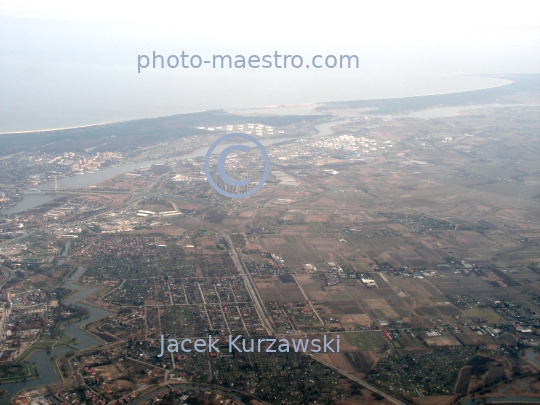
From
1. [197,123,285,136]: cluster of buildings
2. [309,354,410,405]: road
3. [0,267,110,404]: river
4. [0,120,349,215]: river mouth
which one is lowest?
[309,354,410,405]: road

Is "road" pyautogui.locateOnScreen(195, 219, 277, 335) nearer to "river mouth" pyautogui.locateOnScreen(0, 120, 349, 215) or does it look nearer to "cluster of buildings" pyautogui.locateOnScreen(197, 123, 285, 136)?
"river mouth" pyautogui.locateOnScreen(0, 120, 349, 215)

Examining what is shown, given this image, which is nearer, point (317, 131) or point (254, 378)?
point (254, 378)

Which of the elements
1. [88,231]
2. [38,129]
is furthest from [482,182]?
[38,129]

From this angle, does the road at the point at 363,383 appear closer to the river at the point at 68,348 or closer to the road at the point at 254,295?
the road at the point at 254,295

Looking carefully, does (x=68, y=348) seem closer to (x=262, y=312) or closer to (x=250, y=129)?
(x=262, y=312)

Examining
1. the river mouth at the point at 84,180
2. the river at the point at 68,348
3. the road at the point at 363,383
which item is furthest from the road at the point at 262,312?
the river mouth at the point at 84,180

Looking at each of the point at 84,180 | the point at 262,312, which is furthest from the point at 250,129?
the point at 262,312

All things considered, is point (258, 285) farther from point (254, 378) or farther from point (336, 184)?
point (336, 184)

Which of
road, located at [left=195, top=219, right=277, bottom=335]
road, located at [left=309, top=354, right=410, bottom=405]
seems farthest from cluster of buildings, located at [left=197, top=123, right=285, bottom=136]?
road, located at [left=309, top=354, right=410, bottom=405]
